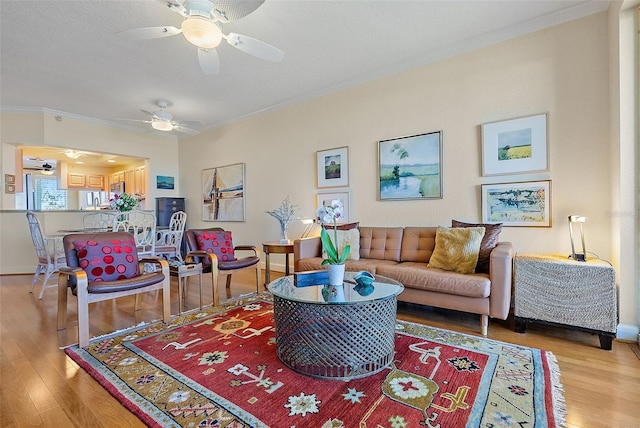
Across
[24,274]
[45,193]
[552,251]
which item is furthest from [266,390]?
[45,193]

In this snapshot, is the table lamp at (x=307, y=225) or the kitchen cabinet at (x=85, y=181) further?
the kitchen cabinet at (x=85, y=181)

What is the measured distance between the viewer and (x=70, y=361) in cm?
207

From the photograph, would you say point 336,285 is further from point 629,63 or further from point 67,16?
point 67,16

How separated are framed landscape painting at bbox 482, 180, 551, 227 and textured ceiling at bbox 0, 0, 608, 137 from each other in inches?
61.0

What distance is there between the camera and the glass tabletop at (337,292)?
6.07 feet

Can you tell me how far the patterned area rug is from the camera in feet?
4.76

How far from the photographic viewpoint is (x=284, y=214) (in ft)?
14.4

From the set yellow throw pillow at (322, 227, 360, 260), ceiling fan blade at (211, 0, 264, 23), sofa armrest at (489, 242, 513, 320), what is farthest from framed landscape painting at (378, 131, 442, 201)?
ceiling fan blade at (211, 0, 264, 23)

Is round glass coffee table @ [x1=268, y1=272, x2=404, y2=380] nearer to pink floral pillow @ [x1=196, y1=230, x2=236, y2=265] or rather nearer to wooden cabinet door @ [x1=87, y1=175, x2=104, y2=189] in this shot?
pink floral pillow @ [x1=196, y1=230, x2=236, y2=265]

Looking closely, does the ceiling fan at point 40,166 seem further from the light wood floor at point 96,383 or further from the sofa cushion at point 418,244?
the sofa cushion at point 418,244

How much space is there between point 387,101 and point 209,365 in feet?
11.5

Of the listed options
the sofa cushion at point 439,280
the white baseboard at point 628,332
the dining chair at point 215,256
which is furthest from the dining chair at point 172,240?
the white baseboard at point 628,332

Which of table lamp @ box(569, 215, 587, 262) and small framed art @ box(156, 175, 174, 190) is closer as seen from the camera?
table lamp @ box(569, 215, 587, 262)

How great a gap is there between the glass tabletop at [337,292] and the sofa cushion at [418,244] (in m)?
1.12
